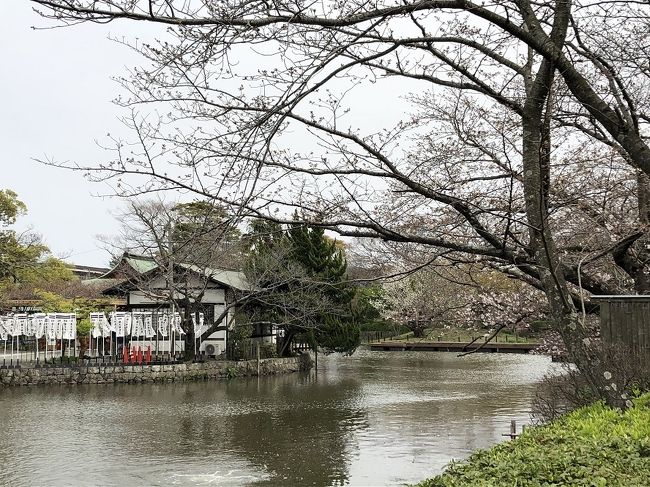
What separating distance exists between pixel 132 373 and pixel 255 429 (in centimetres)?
892

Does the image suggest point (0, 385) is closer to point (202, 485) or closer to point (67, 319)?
point (67, 319)

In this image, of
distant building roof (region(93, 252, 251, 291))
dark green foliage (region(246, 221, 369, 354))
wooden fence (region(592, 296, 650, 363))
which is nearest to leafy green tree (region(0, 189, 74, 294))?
distant building roof (region(93, 252, 251, 291))

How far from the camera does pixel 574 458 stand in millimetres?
3367

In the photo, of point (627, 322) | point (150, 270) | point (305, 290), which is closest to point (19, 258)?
point (150, 270)

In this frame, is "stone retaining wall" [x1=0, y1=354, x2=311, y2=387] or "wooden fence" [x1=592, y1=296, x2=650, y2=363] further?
"stone retaining wall" [x1=0, y1=354, x2=311, y2=387]

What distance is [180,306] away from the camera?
2056 centimetres

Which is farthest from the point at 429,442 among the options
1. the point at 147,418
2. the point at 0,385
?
the point at 0,385

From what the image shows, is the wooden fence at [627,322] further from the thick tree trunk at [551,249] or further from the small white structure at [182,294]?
the small white structure at [182,294]

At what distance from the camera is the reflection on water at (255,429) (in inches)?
338

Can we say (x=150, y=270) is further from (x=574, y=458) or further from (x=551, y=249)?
(x=574, y=458)

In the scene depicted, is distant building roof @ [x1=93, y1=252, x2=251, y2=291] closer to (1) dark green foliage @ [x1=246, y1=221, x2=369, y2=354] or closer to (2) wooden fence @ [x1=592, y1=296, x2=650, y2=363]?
(1) dark green foliage @ [x1=246, y1=221, x2=369, y2=354]

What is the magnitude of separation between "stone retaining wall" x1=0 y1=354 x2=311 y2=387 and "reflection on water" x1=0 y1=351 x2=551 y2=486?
860mm

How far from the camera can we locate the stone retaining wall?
1819 centimetres

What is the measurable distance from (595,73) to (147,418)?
10.3 meters
